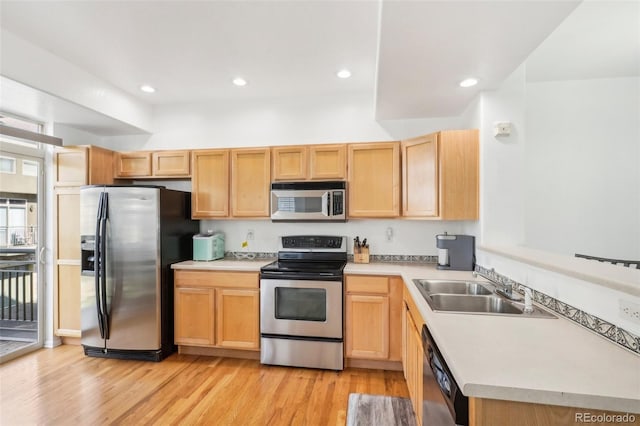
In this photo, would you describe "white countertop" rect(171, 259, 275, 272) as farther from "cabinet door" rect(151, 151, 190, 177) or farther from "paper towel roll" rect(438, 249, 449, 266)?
"paper towel roll" rect(438, 249, 449, 266)

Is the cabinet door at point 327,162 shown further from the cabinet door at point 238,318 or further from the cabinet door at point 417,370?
the cabinet door at point 417,370

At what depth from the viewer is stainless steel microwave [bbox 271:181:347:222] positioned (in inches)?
115

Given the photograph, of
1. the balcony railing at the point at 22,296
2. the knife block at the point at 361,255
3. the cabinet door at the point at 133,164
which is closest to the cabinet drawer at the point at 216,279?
the knife block at the point at 361,255

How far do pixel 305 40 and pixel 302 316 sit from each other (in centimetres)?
238

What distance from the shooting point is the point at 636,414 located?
0.83 meters

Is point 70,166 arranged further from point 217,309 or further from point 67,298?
point 217,309

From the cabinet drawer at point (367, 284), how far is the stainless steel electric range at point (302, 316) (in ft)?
0.34

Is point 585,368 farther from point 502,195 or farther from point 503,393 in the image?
point 502,195

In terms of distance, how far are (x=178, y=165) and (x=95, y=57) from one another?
1.20 meters

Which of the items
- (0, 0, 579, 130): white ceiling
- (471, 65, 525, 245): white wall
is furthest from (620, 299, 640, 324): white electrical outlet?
(0, 0, 579, 130): white ceiling

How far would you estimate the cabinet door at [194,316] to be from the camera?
2.86 meters

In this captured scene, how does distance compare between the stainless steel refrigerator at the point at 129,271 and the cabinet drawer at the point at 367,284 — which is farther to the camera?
the stainless steel refrigerator at the point at 129,271

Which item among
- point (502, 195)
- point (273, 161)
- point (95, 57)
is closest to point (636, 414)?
point (502, 195)

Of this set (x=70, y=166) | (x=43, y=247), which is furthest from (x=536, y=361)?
(x=43, y=247)
